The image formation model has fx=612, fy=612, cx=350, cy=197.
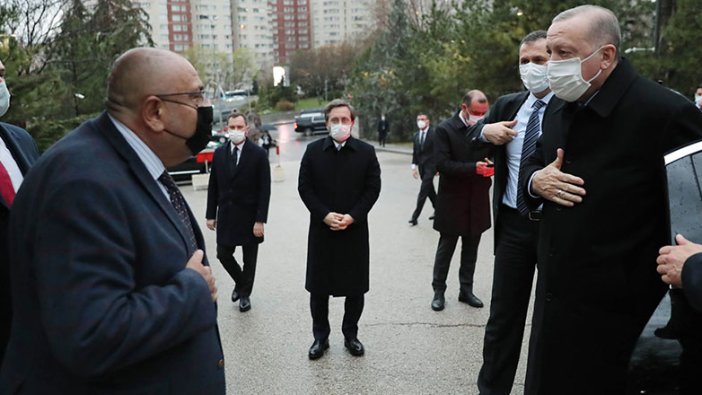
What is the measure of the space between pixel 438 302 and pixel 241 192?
7.42ft

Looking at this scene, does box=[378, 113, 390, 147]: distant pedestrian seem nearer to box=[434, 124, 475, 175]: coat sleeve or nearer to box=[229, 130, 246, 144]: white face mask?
box=[229, 130, 246, 144]: white face mask

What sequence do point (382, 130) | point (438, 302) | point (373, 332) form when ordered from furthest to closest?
1. point (382, 130)
2. point (438, 302)
3. point (373, 332)

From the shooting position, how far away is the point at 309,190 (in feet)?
16.3

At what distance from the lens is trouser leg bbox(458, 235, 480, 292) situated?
603cm

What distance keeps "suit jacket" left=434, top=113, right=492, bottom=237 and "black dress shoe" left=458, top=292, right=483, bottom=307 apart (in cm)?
61

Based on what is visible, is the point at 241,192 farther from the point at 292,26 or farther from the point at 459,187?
the point at 292,26

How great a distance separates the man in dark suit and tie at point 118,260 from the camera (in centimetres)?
167

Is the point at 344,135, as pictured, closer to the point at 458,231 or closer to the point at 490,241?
the point at 458,231

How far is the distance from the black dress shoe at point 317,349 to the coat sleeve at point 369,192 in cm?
105

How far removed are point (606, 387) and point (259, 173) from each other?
4347mm

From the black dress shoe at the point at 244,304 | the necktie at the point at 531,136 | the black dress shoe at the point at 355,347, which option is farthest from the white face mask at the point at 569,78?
the black dress shoe at the point at 244,304

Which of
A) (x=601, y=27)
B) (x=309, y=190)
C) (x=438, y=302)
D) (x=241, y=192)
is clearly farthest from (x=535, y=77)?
(x=241, y=192)

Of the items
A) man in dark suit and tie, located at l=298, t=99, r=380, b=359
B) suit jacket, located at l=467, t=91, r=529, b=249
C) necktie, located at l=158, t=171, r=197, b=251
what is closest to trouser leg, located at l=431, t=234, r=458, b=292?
man in dark suit and tie, located at l=298, t=99, r=380, b=359

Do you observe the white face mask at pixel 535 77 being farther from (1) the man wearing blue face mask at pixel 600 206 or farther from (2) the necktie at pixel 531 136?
(1) the man wearing blue face mask at pixel 600 206
